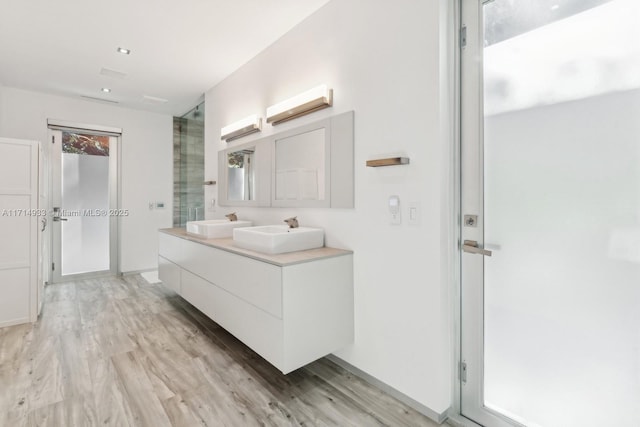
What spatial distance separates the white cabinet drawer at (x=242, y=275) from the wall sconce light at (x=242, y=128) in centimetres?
116

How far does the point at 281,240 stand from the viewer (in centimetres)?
204

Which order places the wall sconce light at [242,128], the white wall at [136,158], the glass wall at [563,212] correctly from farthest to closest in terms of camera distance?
the white wall at [136,158], the wall sconce light at [242,128], the glass wall at [563,212]

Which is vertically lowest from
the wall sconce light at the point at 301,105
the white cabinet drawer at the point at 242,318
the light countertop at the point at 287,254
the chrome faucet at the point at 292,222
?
the white cabinet drawer at the point at 242,318

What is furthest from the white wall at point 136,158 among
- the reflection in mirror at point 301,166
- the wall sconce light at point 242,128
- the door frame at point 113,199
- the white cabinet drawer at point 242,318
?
the reflection in mirror at point 301,166

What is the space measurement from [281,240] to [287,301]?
42 cm

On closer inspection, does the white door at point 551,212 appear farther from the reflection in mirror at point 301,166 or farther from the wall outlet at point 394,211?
the reflection in mirror at point 301,166

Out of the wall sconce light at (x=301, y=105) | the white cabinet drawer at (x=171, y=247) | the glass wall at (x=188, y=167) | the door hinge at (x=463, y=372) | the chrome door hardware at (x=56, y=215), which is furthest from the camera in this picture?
the glass wall at (x=188, y=167)

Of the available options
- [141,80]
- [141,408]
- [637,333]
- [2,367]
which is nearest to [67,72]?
[141,80]

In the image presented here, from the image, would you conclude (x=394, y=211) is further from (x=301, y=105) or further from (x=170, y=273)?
(x=170, y=273)

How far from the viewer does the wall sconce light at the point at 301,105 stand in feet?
7.23

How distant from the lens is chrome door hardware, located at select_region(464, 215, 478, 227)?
1.62 meters

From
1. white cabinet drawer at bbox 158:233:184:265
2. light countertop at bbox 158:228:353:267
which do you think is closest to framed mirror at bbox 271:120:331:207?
light countertop at bbox 158:228:353:267

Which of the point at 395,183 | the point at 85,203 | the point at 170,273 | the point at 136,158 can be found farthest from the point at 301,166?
the point at 85,203

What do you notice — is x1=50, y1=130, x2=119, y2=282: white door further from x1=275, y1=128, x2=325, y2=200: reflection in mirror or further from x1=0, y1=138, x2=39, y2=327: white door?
x1=275, y1=128, x2=325, y2=200: reflection in mirror
